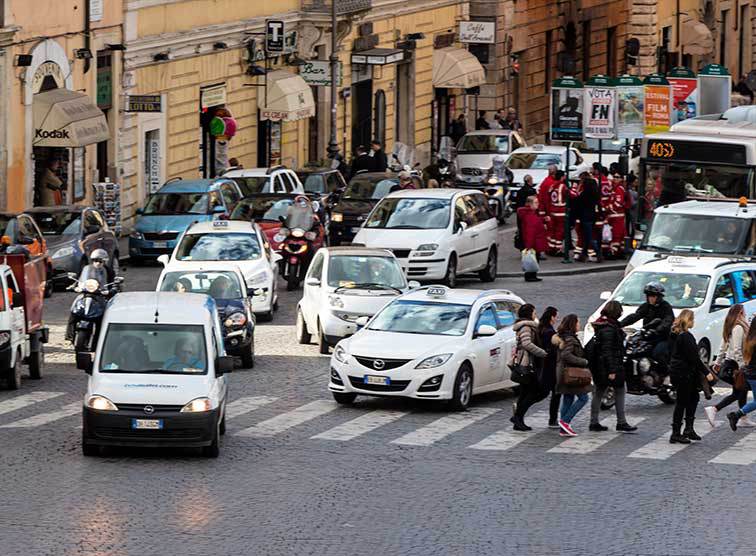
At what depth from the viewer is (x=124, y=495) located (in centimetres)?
1953

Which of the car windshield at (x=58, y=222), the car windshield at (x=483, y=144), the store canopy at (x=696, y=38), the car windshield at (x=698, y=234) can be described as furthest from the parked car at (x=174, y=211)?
the store canopy at (x=696, y=38)

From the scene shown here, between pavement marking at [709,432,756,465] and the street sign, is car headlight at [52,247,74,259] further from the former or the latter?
the street sign

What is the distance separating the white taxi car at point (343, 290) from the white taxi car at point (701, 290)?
3697 mm

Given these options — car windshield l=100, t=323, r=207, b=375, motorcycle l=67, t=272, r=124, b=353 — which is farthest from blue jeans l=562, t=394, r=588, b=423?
motorcycle l=67, t=272, r=124, b=353

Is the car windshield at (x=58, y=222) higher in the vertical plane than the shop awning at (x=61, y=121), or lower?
lower

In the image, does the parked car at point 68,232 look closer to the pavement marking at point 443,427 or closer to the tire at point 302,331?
the tire at point 302,331

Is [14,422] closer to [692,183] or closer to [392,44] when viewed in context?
[692,183]

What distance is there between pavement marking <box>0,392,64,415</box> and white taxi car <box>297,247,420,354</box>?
5089mm

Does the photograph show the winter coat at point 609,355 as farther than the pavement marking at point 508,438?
Yes

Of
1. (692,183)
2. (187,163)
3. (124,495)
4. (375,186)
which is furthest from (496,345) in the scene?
(187,163)

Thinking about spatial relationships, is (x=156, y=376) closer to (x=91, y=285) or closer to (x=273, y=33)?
(x=91, y=285)

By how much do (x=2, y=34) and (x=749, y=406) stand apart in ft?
74.7

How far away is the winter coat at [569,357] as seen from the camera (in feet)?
76.5

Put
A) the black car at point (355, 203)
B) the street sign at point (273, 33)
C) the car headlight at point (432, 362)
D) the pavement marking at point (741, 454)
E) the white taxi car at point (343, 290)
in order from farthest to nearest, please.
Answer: the street sign at point (273, 33), the black car at point (355, 203), the white taxi car at point (343, 290), the car headlight at point (432, 362), the pavement marking at point (741, 454)
